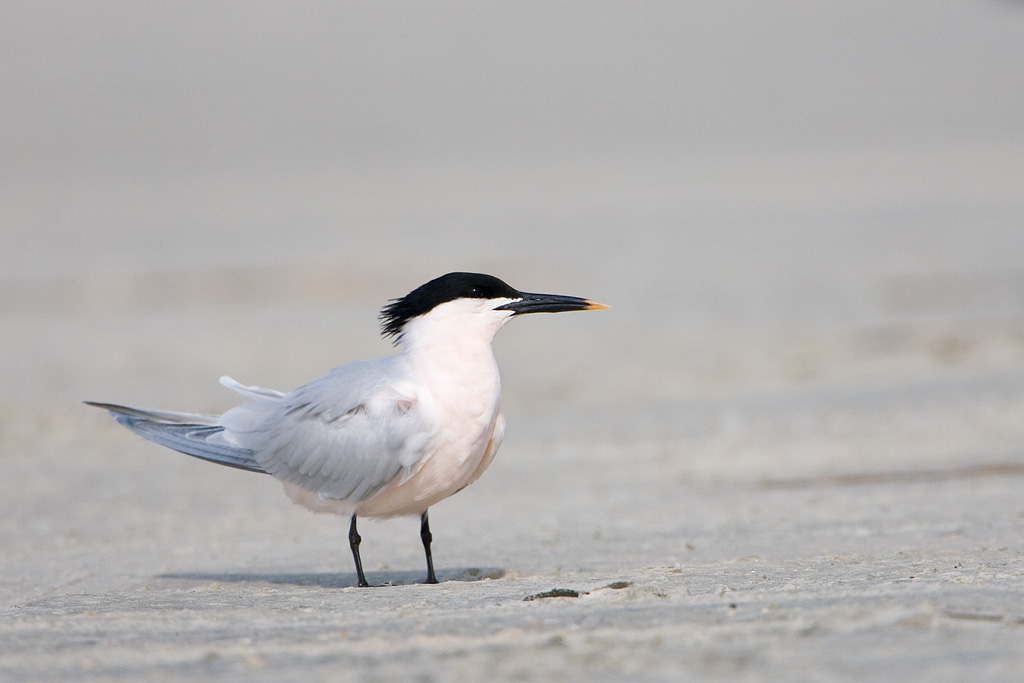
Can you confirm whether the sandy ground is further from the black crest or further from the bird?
the black crest

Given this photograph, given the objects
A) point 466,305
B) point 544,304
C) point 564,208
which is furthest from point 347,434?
point 564,208

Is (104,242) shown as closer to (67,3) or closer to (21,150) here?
(21,150)

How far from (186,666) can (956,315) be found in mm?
8284

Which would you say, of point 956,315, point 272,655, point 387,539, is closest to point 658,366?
point 956,315

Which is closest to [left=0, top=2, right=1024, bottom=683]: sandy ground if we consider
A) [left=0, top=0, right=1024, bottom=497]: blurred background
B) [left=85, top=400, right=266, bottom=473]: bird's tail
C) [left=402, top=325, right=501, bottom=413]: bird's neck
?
[left=0, top=0, right=1024, bottom=497]: blurred background

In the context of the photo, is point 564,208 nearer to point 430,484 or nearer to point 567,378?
point 567,378

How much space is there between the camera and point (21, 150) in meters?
22.7

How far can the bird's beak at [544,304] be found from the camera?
14.1 ft

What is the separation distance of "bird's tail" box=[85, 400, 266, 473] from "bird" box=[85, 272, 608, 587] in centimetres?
8

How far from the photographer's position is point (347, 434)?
4.23 metres

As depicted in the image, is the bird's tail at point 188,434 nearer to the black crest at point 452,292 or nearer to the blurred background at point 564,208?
the black crest at point 452,292

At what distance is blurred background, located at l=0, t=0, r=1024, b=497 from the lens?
8125 millimetres

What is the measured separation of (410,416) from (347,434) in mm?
245

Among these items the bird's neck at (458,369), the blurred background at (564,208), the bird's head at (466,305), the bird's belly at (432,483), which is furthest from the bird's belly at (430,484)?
the blurred background at (564,208)
